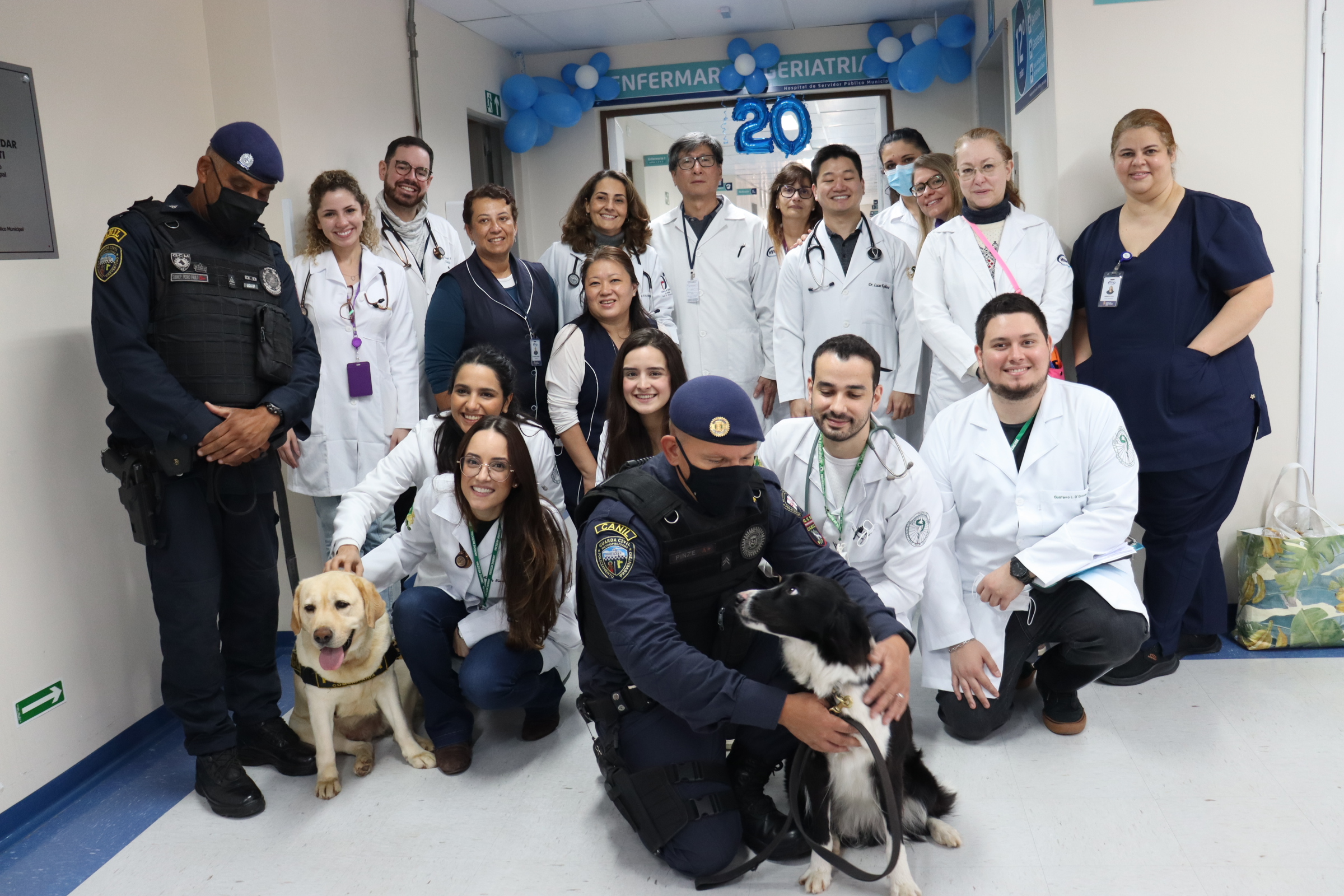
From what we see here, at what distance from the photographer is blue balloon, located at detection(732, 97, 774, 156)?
644cm

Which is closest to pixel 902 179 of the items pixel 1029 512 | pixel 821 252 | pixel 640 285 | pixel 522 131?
pixel 821 252

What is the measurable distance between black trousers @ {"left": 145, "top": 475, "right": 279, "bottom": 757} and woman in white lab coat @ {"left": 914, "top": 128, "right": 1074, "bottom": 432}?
7.28ft

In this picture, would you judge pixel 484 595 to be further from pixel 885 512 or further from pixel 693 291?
pixel 693 291

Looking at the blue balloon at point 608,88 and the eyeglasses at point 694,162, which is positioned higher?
the blue balloon at point 608,88

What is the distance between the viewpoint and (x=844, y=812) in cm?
198

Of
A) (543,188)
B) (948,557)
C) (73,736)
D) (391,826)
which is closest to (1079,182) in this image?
(948,557)

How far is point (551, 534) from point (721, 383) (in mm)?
924

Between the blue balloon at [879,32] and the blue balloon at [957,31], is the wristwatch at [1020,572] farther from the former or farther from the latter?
the blue balloon at [879,32]

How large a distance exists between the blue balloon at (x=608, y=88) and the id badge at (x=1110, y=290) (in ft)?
14.6

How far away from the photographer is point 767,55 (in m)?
6.39

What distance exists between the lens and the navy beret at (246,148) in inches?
92.7

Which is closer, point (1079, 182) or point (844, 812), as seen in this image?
point (844, 812)

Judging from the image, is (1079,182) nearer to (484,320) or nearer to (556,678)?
(484,320)

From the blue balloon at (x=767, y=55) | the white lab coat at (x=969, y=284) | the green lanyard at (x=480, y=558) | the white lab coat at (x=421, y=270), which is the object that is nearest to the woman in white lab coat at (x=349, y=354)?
the white lab coat at (x=421, y=270)
